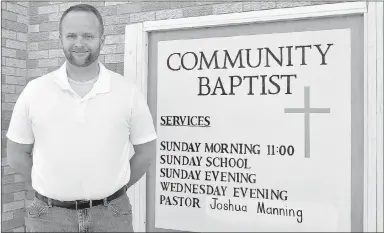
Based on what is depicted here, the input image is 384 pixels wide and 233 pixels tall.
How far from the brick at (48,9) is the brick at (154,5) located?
0.67 meters

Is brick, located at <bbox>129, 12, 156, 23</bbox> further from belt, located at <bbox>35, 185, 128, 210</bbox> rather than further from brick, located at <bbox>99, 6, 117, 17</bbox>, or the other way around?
belt, located at <bbox>35, 185, 128, 210</bbox>

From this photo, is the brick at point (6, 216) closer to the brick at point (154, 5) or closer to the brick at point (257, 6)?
the brick at point (154, 5)

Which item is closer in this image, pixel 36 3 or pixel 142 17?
pixel 142 17

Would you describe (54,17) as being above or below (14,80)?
above

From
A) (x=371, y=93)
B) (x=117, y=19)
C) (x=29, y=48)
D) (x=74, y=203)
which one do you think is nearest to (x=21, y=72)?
(x=29, y=48)

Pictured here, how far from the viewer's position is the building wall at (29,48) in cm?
293

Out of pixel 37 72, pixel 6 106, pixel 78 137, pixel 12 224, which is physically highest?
pixel 37 72

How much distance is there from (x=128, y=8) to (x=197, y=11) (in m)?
0.48

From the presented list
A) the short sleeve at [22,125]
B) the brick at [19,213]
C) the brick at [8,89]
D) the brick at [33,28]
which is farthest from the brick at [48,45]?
the brick at [19,213]

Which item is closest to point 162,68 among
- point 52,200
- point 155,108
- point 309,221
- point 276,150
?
point 155,108

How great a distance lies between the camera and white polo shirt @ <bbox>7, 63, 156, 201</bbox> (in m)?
2.25

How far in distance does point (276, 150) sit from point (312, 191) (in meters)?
0.29

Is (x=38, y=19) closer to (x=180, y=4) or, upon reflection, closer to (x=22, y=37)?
(x=22, y=37)

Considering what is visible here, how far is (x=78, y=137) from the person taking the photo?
227cm
